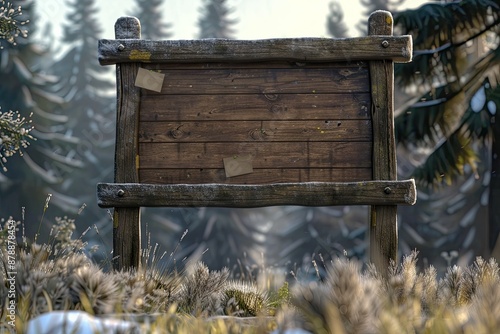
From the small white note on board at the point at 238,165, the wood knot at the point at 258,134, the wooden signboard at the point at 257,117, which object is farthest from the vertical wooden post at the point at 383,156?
the small white note on board at the point at 238,165

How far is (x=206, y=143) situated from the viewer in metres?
7.68

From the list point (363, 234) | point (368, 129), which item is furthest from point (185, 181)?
point (363, 234)

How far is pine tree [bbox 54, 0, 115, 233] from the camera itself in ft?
117

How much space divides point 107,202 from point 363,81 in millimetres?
3088

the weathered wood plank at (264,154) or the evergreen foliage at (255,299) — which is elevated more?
the weathered wood plank at (264,154)

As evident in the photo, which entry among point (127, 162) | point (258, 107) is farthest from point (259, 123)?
point (127, 162)

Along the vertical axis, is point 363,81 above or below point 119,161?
above

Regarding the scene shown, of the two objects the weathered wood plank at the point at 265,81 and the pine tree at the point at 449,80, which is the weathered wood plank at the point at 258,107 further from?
the pine tree at the point at 449,80

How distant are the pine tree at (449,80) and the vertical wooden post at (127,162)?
8281 millimetres

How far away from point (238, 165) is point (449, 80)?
27.6ft

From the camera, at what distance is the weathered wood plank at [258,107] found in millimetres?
7707

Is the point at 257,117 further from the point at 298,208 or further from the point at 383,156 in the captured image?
the point at 298,208

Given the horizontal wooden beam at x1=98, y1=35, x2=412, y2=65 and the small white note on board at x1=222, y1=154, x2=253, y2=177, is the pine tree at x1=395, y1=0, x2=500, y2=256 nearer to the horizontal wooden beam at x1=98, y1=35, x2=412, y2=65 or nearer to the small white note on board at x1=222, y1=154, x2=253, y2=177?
the horizontal wooden beam at x1=98, y1=35, x2=412, y2=65

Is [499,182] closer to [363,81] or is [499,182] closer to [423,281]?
[363,81]
